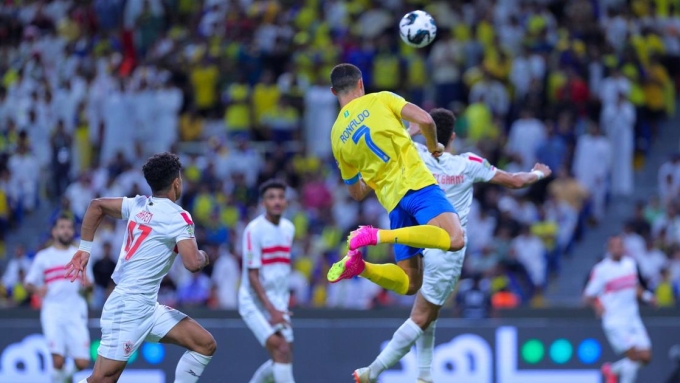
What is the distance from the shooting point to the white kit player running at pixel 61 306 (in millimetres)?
13695

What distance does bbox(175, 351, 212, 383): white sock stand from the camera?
10485 millimetres

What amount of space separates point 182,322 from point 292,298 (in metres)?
9.32

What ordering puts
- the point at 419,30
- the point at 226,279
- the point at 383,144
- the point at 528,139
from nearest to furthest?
1. the point at 383,144
2. the point at 419,30
3. the point at 226,279
4. the point at 528,139

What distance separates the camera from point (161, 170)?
33.0ft

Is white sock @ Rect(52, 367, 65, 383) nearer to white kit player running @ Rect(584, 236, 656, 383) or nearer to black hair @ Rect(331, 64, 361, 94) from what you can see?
black hair @ Rect(331, 64, 361, 94)

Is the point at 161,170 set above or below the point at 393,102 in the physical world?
below

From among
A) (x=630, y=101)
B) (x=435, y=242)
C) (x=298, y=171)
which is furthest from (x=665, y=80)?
(x=435, y=242)

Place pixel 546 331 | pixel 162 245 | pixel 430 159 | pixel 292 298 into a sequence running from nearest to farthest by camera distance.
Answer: pixel 162 245 < pixel 430 159 < pixel 546 331 < pixel 292 298

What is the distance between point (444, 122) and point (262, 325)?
3.35m

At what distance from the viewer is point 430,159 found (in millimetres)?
11617

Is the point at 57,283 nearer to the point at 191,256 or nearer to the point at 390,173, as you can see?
the point at 191,256

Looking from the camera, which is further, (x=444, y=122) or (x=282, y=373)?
(x=282, y=373)

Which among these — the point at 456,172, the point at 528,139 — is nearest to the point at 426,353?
the point at 456,172

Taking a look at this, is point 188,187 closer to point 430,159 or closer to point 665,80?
point 665,80
